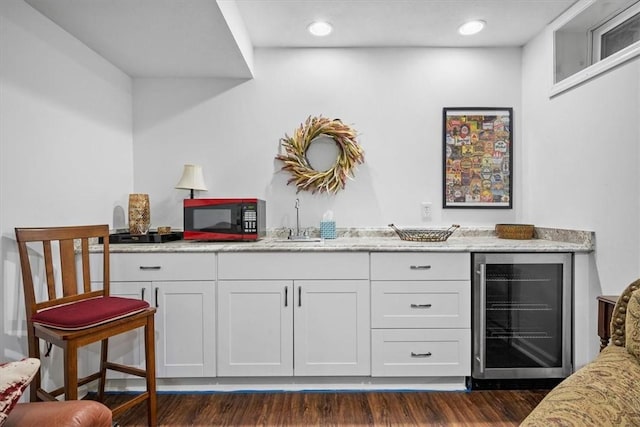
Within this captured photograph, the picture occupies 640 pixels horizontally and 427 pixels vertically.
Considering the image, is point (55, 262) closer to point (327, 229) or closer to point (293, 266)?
point (293, 266)

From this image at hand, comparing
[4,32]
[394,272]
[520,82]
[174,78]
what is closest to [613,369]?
[394,272]

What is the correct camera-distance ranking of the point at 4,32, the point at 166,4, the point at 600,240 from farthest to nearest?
1. the point at 600,240
2. the point at 166,4
3. the point at 4,32

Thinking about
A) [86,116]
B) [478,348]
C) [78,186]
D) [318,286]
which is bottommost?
[478,348]

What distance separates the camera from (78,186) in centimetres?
220

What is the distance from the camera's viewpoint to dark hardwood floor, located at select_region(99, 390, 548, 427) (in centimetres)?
192

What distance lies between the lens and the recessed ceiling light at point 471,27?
2467 mm

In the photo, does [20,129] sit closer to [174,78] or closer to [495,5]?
[174,78]

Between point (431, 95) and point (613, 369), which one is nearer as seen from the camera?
point (613, 369)

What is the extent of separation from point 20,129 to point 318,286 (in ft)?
5.75

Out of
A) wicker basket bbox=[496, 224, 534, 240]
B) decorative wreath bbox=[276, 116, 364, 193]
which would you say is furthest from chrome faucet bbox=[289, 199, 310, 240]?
wicker basket bbox=[496, 224, 534, 240]

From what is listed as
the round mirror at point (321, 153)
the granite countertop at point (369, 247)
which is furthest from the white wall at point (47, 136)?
the round mirror at point (321, 153)

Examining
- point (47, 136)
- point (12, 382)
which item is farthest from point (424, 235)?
point (47, 136)

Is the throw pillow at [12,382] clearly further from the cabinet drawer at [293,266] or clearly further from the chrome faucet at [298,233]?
the chrome faucet at [298,233]

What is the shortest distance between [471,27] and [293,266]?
80.6 inches
